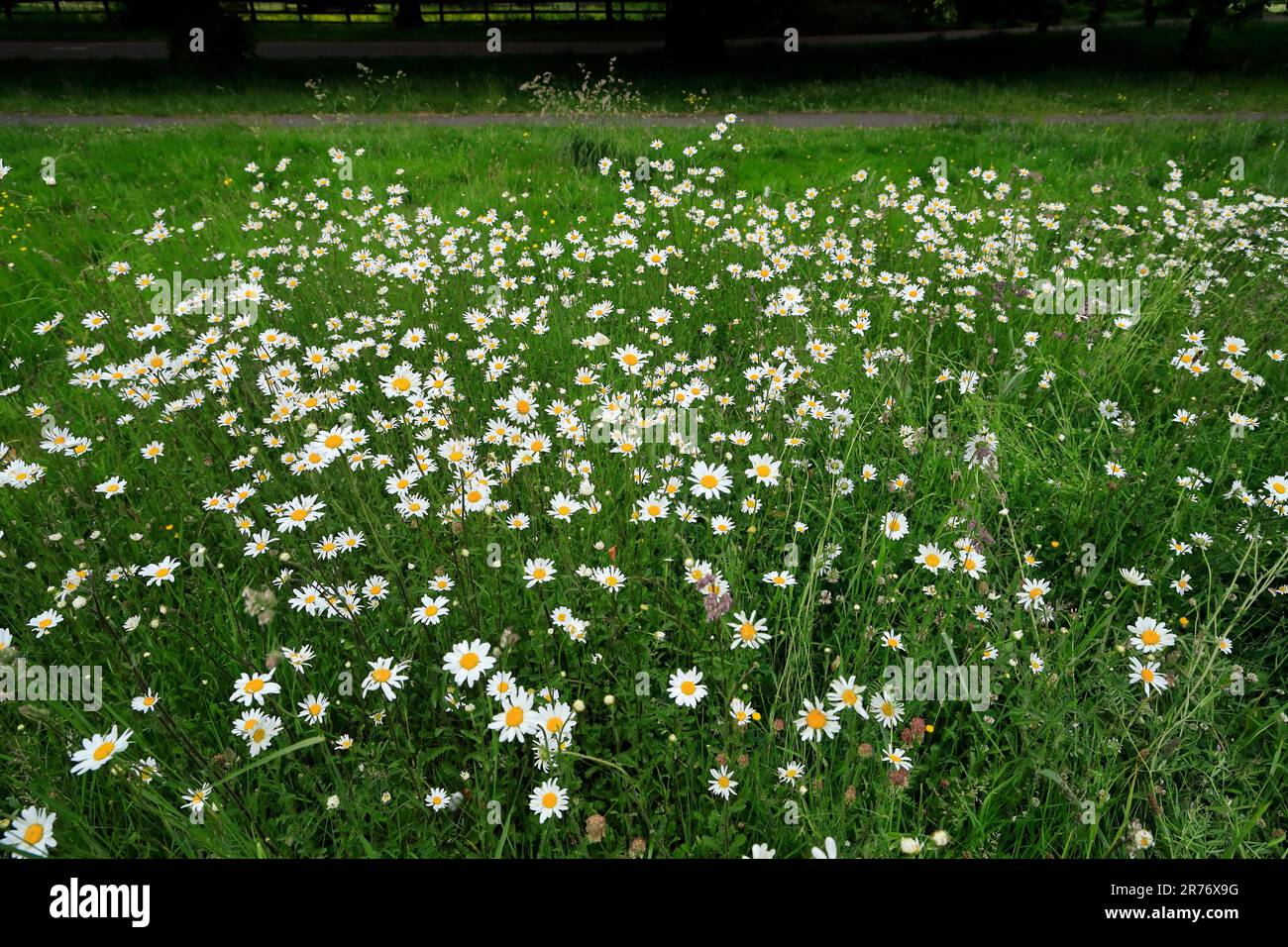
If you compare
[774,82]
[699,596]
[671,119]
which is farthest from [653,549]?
[774,82]

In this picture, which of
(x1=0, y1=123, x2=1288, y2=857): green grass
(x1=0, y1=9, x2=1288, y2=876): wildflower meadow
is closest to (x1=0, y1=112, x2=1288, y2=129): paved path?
(x1=0, y1=9, x2=1288, y2=876): wildflower meadow

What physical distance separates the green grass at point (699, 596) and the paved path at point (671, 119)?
5.54 m

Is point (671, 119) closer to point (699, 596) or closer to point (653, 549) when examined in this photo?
point (653, 549)

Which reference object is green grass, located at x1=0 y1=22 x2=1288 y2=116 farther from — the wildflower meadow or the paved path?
the wildflower meadow

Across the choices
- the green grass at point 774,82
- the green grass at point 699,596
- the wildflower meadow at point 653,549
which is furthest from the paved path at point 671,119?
the green grass at point 699,596

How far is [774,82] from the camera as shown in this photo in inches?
550

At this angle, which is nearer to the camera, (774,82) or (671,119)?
(671,119)

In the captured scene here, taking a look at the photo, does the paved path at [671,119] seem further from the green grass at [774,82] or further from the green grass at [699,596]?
the green grass at [699,596]

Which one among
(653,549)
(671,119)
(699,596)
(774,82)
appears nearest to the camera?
(699,596)

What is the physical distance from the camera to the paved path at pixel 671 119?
31.8 ft

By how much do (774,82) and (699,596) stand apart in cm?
1457

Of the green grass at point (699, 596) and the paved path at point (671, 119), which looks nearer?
the green grass at point (699, 596)
